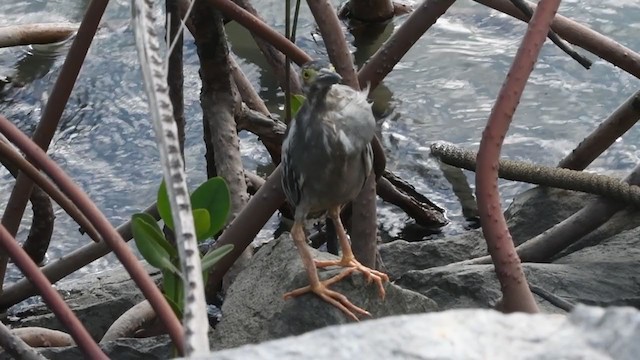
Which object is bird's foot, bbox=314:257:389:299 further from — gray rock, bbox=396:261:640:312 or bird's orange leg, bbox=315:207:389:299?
gray rock, bbox=396:261:640:312

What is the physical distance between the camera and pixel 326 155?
8.32ft

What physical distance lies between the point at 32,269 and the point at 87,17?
128 centimetres

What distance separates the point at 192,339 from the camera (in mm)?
1068

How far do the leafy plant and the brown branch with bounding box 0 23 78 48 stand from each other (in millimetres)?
3841

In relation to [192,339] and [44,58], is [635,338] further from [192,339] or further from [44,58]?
[44,58]

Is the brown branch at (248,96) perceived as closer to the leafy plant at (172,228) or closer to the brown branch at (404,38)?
the brown branch at (404,38)

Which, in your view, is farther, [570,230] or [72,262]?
[72,262]

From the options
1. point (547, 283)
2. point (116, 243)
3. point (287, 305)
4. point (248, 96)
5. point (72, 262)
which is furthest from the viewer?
point (248, 96)

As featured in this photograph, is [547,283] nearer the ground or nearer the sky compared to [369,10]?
nearer the ground

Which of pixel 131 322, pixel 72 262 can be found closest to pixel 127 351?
pixel 131 322

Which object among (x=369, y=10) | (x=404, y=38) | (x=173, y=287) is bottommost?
(x=173, y=287)

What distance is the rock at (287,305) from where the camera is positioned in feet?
8.66

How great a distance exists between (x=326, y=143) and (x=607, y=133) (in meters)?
1.61

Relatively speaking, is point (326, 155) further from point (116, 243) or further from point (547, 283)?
point (116, 243)
